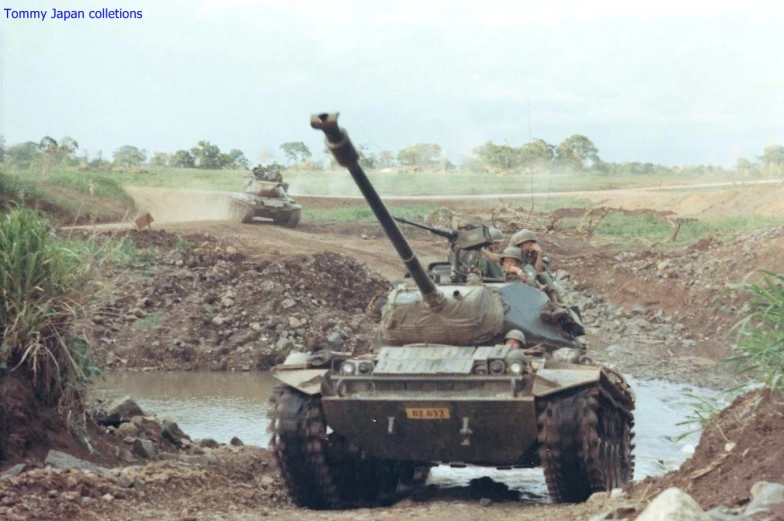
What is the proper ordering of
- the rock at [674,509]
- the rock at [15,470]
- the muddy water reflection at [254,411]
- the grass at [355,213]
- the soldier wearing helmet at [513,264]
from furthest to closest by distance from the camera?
the grass at [355,213], the muddy water reflection at [254,411], the soldier wearing helmet at [513,264], the rock at [15,470], the rock at [674,509]

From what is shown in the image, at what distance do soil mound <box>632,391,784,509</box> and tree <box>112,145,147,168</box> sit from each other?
145ft

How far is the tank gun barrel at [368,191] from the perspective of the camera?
8.59 meters

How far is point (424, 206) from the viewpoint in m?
38.9

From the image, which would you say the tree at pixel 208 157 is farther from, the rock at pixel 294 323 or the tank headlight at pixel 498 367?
the tank headlight at pixel 498 367

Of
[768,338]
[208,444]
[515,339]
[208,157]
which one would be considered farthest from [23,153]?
[768,338]

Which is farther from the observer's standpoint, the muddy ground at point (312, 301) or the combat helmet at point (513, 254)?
the muddy ground at point (312, 301)

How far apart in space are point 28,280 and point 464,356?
3434 mm

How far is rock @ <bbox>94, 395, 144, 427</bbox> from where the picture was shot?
39.1ft

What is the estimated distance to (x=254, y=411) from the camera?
16812mm

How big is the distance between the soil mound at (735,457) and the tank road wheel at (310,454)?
3.00 metres

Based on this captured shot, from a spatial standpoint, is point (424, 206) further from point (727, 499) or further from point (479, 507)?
point (727, 499)

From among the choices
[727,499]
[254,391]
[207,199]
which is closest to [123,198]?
[207,199]

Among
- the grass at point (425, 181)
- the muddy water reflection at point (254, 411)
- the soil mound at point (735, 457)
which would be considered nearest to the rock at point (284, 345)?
the muddy water reflection at point (254, 411)

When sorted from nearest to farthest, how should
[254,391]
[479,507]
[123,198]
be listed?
[479,507] < [254,391] < [123,198]
